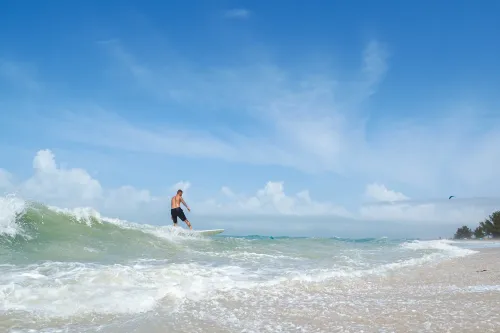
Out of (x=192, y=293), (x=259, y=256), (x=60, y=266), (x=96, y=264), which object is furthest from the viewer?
(x=259, y=256)

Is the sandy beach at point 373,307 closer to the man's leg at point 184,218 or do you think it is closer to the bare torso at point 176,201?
the man's leg at point 184,218

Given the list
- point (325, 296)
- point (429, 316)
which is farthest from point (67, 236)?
point (429, 316)

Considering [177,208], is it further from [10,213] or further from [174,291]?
[174,291]

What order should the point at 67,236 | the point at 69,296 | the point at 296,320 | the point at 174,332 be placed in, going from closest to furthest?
the point at 174,332, the point at 296,320, the point at 69,296, the point at 67,236

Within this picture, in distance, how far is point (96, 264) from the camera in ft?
23.2

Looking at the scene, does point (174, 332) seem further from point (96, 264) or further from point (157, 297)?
point (96, 264)

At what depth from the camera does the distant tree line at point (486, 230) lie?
32.8 meters

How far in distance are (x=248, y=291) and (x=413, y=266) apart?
15.3ft

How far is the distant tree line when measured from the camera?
32.8 metres

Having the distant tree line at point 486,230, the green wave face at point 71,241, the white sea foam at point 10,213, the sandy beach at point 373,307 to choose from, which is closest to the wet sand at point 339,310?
the sandy beach at point 373,307

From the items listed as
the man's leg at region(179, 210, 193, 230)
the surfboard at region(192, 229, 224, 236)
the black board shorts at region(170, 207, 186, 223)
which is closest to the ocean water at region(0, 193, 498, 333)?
the surfboard at region(192, 229, 224, 236)

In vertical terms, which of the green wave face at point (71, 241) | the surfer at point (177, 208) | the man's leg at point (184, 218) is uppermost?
the surfer at point (177, 208)

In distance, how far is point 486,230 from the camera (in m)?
33.9

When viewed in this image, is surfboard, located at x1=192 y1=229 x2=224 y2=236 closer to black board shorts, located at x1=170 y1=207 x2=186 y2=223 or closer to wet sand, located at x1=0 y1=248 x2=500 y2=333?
black board shorts, located at x1=170 y1=207 x2=186 y2=223
